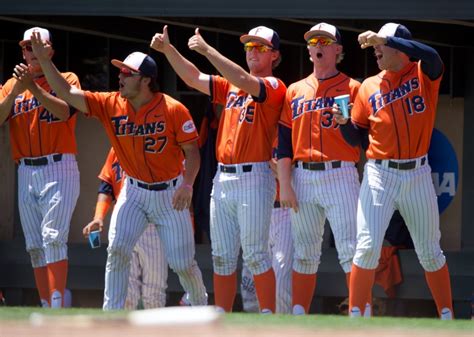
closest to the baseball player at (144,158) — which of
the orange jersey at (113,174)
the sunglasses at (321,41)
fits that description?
the orange jersey at (113,174)

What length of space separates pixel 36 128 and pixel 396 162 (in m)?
2.45

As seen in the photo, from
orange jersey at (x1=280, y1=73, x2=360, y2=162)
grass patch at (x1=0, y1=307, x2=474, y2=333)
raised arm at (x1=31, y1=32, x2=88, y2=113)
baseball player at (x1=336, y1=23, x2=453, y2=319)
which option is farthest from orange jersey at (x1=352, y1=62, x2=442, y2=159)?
raised arm at (x1=31, y1=32, x2=88, y2=113)

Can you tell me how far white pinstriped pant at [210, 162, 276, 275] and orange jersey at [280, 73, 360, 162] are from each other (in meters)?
0.28

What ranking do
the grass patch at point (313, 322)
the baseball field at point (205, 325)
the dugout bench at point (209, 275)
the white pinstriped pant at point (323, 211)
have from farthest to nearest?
the dugout bench at point (209, 275), the white pinstriped pant at point (323, 211), the grass patch at point (313, 322), the baseball field at point (205, 325)

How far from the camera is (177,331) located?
605 cm

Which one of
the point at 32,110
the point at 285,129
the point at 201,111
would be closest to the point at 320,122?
the point at 285,129

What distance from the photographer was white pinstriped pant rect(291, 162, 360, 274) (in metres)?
8.01

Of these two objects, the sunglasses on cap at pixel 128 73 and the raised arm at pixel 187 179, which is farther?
the sunglasses on cap at pixel 128 73

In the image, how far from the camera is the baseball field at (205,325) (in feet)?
19.3

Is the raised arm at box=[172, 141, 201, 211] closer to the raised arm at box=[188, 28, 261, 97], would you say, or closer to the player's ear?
the player's ear

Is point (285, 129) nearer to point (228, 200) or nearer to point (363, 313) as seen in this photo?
point (228, 200)

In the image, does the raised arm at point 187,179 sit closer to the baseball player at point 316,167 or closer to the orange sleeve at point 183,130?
the orange sleeve at point 183,130

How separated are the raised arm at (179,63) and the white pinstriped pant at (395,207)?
1193 mm

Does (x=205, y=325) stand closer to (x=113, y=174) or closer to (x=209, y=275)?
(x=113, y=174)
